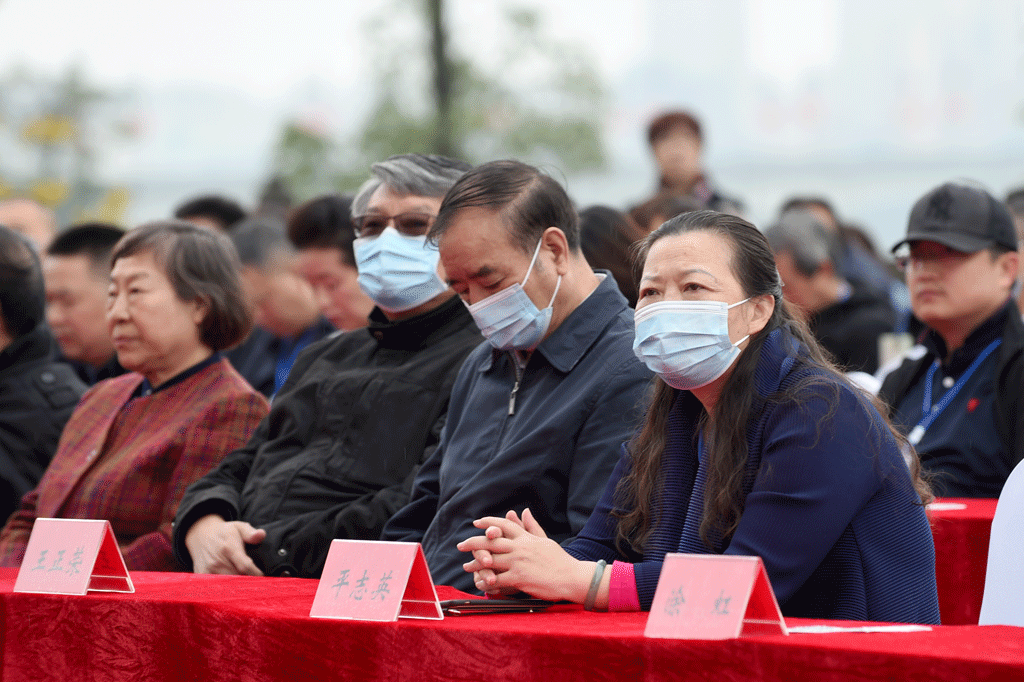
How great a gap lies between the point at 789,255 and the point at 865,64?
36.9ft

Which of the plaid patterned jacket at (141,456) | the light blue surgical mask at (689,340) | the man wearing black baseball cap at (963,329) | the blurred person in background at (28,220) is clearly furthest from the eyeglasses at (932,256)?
the blurred person in background at (28,220)

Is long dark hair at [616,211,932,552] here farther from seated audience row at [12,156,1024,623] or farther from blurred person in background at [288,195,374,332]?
blurred person in background at [288,195,374,332]

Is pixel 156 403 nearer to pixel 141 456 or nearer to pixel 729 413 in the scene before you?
pixel 141 456

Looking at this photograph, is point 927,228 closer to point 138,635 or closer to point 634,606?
point 634,606

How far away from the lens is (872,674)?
144 cm

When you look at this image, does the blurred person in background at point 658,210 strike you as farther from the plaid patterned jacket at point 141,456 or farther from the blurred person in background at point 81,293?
the blurred person in background at point 81,293

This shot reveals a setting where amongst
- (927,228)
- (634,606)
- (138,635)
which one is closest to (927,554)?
(634,606)

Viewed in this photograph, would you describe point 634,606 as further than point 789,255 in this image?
No

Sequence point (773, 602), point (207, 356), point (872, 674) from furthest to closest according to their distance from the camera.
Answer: point (207, 356), point (773, 602), point (872, 674)

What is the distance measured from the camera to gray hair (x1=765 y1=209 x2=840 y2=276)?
235 inches

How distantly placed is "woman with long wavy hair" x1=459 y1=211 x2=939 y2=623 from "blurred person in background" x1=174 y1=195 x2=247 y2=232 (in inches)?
215

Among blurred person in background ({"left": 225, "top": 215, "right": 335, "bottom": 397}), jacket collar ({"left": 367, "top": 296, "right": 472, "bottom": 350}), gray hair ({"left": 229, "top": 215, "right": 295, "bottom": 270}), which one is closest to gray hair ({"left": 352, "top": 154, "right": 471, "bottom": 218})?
jacket collar ({"left": 367, "top": 296, "right": 472, "bottom": 350})

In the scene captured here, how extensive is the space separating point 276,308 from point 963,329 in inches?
131

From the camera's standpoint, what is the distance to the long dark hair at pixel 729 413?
6.85ft
